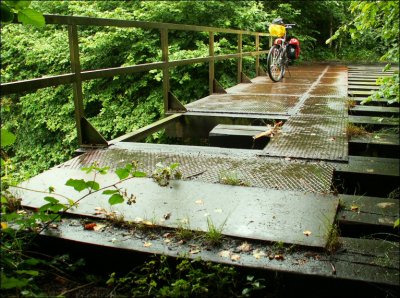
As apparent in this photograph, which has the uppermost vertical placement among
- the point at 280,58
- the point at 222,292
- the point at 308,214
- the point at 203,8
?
the point at 203,8

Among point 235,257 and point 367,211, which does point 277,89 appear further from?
point 235,257

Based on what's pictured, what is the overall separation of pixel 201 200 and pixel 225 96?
4.97m

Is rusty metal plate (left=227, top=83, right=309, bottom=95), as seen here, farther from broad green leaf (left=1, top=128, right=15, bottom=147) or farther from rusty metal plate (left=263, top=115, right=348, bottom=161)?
broad green leaf (left=1, top=128, right=15, bottom=147)

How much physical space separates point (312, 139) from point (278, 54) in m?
5.78

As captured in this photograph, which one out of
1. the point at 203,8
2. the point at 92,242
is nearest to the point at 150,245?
the point at 92,242

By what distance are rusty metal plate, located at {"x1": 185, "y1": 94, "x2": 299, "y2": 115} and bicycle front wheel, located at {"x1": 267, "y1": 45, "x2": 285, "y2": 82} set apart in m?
1.99

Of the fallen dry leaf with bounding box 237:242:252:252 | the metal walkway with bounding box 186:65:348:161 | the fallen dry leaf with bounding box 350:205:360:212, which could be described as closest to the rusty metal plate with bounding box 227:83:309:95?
the metal walkway with bounding box 186:65:348:161

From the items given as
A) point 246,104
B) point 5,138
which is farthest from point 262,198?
point 246,104

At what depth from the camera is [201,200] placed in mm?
2723

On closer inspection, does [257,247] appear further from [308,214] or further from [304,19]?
[304,19]

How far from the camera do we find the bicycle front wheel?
9.15 metres

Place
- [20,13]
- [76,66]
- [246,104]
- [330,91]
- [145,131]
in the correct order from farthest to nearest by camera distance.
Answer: [330,91], [246,104], [145,131], [76,66], [20,13]

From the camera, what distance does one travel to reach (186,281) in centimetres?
199

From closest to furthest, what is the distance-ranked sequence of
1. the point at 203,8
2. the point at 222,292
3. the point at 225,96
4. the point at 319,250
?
the point at 222,292, the point at 319,250, the point at 225,96, the point at 203,8
